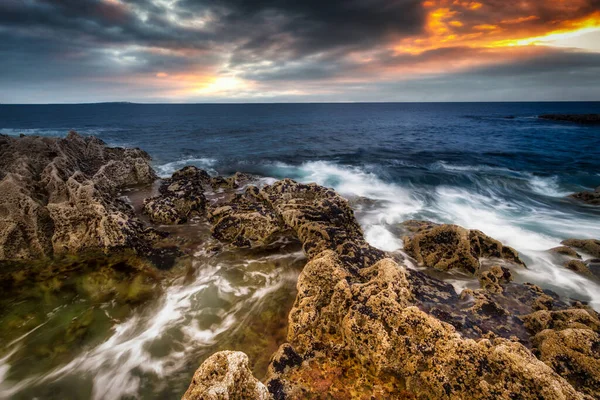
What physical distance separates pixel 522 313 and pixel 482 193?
567 inches

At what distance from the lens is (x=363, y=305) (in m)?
4.52

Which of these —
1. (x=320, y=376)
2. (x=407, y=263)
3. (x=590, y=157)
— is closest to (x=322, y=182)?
(x=407, y=263)

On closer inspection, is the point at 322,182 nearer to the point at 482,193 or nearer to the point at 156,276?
the point at 482,193

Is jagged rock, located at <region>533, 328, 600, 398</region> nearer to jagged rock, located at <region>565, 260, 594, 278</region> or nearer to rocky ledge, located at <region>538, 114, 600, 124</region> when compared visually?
jagged rock, located at <region>565, 260, 594, 278</region>

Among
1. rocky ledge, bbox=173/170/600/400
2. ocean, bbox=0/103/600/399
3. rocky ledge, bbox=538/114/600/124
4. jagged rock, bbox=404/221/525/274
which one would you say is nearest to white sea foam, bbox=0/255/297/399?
ocean, bbox=0/103/600/399

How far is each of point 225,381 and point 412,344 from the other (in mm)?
2635

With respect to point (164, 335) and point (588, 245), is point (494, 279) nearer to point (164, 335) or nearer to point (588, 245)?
point (588, 245)

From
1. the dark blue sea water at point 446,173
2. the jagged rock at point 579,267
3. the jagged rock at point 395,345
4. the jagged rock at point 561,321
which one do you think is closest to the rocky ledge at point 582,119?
the dark blue sea water at point 446,173

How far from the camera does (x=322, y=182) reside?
64.5 ft

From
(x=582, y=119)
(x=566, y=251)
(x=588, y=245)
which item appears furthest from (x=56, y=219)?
(x=582, y=119)

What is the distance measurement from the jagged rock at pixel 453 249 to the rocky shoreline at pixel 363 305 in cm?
3

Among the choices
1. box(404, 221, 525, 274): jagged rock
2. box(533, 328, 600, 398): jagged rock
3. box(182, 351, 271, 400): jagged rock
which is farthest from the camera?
box(404, 221, 525, 274): jagged rock

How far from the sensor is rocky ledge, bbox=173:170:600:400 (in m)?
3.19

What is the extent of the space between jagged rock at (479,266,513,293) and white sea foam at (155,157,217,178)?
19466 millimetres
